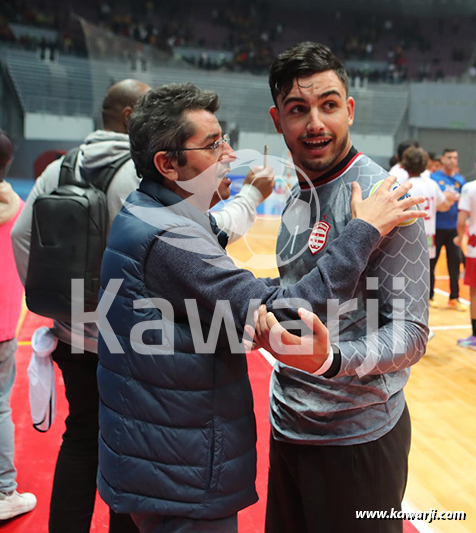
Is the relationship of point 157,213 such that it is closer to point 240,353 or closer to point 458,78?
point 240,353

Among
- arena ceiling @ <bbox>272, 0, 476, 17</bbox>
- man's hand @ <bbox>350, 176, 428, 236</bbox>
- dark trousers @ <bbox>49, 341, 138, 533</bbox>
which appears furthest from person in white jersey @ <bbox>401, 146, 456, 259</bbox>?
arena ceiling @ <bbox>272, 0, 476, 17</bbox>

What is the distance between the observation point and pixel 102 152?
1.97 metres

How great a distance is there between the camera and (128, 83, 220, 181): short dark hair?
133cm

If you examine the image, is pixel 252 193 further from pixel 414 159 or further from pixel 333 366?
pixel 414 159

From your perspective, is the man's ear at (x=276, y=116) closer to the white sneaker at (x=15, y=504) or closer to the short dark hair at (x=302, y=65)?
the short dark hair at (x=302, y=65)

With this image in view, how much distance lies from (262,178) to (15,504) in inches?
A: 72.5

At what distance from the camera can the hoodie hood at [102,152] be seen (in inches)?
77.7

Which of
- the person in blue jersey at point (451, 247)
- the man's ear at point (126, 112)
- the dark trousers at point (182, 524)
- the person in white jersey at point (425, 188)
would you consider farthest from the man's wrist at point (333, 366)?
the person in blue jersey at point (451, 247)

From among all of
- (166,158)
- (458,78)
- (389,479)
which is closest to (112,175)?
(166,158)

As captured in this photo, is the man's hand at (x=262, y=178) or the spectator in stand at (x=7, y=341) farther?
the spectator in stand at (x=7, y=341)

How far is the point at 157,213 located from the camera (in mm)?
1265

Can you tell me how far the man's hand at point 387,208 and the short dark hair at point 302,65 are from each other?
1.24 ft

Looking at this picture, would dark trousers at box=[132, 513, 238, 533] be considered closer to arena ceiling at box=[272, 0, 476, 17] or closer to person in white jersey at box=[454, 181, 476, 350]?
person in white jersey at box=[454, 181, 476, 350]

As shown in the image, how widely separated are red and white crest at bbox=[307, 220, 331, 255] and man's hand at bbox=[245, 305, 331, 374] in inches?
12.2
